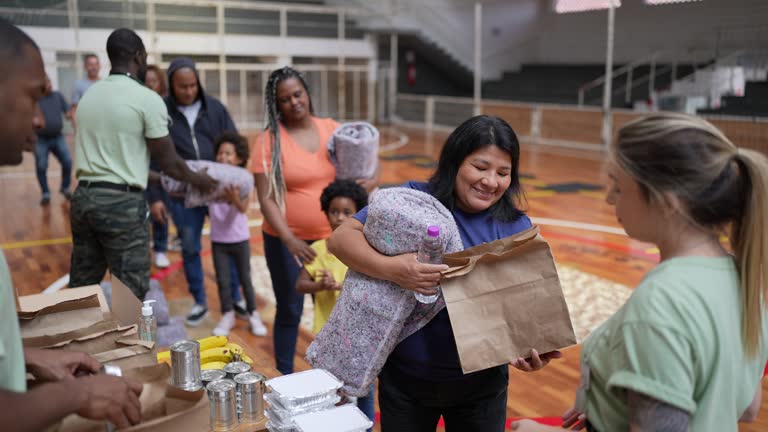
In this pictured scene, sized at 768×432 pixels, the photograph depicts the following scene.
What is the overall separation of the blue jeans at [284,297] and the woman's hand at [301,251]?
0.19 m

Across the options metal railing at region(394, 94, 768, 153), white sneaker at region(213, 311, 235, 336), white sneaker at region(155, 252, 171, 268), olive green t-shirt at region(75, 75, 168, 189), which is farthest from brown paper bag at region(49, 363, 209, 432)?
metal railing at region(394, 94, 768, 153)

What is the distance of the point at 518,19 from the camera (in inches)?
806

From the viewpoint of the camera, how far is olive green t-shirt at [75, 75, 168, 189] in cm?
299

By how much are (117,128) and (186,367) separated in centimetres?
158

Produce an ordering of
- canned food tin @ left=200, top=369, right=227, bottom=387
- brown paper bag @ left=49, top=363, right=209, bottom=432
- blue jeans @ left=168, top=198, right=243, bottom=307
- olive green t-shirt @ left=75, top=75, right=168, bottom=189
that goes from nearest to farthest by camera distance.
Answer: brown paper bag @ left=49, top=363, right=209, bottom=432, canned food tin @ left=200, top=369, right=227, bottom=387, olive green t-shirt @ left=75, top=75, right=168, bottom=189, blue jeans @ left=168, top=198, right=243, bottom=307

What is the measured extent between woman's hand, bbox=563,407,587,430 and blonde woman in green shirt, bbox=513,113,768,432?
0.15 meters

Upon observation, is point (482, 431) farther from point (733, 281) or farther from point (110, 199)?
point (110, 199)

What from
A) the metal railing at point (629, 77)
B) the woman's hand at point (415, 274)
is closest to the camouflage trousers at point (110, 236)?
the woman's hand at point (415, 274)

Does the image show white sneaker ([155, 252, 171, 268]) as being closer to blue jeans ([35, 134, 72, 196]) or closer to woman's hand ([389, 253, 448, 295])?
blue jeans ([35, 134, 72, 196])

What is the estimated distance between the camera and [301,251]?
113 inches

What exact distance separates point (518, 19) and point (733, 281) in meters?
20.5

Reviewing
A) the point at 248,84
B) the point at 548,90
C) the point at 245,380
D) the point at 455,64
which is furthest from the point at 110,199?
the point at 455,64

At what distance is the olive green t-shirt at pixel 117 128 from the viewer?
2986mm

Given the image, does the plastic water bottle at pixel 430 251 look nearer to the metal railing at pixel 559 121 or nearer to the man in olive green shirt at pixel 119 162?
the man in olive green shirt at pixel 119 162
